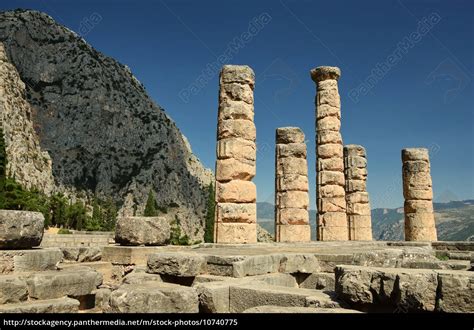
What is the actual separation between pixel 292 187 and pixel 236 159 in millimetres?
3409

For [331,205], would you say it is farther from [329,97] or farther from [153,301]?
[153,301]

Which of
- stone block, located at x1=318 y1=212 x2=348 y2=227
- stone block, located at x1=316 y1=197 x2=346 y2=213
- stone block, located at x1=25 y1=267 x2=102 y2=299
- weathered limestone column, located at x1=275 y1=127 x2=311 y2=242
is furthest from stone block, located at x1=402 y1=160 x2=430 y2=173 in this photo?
stone block, located at x1=25 y1=267 x2=102 y2=299

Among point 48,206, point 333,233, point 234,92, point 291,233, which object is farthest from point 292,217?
point 48,206

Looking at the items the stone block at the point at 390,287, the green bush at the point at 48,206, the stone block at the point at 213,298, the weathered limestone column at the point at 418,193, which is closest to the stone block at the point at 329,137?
the weathered limestone column at the point at 418,193

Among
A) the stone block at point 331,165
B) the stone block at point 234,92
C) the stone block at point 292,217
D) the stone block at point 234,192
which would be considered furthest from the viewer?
the stone block at point 331,165

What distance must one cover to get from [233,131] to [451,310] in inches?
428

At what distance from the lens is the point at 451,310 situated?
3.93 metres

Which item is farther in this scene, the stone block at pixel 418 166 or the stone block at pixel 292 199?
the stone block at pixel 418 166

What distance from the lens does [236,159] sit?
14.1 m

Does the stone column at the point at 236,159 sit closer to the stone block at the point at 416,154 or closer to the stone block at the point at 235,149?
the stone block at the point at 235,149

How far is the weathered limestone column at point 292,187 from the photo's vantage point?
16484mm

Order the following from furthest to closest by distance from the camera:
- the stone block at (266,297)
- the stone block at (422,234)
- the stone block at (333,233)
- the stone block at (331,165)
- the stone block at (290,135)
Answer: the stone block at (331,165)
the stone block at (422,234)
the stone block at (333,233)
the stone block at (290,135)
the stone block at (266,297)

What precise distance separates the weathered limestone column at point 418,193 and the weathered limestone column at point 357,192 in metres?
2.95

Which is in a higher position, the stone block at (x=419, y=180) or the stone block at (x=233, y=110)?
the stone block at (x=233, y=110)
